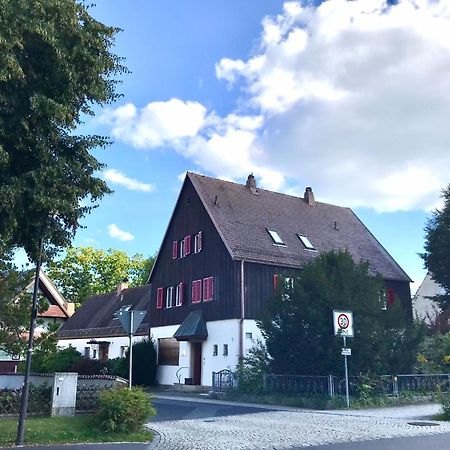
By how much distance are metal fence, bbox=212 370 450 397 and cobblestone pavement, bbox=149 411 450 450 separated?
3.47m

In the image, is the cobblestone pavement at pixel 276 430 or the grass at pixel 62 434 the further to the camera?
the cobblestone pavement at pixel 276 430

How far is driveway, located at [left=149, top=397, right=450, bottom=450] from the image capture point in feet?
39.6

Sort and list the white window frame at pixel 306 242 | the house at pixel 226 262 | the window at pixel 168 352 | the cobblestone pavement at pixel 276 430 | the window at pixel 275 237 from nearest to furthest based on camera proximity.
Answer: the cobblestone pavement at pixel 276 430 → the house at pixel 226 262 → the window at pixel 275 237 → the window at pixel 168 352 → the white window frame at pixel 306 242

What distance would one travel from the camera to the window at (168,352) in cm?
3475

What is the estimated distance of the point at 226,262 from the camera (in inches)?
1240

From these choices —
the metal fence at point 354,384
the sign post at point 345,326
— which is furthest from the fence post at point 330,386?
the sign post at point 345,326

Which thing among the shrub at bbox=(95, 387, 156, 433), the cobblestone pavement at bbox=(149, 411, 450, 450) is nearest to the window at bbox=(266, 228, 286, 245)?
the cobblestone pavement at bbox=(149, 411, 450, 450)

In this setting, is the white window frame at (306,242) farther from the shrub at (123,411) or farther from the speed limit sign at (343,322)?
the shrub at (123,411)

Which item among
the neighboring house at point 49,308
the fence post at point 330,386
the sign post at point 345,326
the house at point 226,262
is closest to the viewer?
the sign post at point 345,326

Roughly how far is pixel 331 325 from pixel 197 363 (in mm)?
12968

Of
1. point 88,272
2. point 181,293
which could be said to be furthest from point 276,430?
point 88,272

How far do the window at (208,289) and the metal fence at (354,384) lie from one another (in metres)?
9.16

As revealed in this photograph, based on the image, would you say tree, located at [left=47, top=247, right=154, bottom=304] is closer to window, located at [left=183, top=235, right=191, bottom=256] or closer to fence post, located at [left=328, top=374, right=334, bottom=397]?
window, located at [left=183, top=235, right=191, bottom=256]

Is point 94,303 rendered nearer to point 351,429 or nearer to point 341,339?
point 341,339
